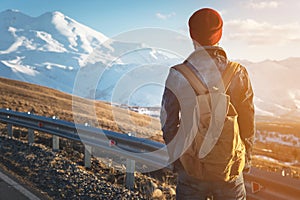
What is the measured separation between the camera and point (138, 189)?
6.50 m

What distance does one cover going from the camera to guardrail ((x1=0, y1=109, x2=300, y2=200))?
3.71m

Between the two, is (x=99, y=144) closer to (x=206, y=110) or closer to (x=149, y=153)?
(x=149, y=153)

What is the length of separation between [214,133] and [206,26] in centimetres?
80

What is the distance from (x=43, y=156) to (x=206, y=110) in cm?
671

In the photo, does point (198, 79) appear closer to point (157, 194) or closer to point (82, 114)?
point (157, 194)

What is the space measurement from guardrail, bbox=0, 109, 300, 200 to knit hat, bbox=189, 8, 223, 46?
1.73 meters

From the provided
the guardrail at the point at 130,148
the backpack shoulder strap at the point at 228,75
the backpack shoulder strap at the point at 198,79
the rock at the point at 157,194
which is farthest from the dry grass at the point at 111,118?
the backpack shoulder strap at the point at 228,75

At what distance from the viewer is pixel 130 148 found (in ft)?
20.7

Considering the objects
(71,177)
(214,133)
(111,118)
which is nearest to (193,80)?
(214,133)

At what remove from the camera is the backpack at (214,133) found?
2645mm

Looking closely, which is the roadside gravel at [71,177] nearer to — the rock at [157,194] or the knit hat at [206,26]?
the rock at [157,194]

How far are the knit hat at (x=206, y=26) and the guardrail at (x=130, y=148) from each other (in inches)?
68.2

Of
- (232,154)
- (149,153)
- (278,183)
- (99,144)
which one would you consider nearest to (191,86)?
(232,154)

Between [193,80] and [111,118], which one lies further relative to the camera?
[111,118]
